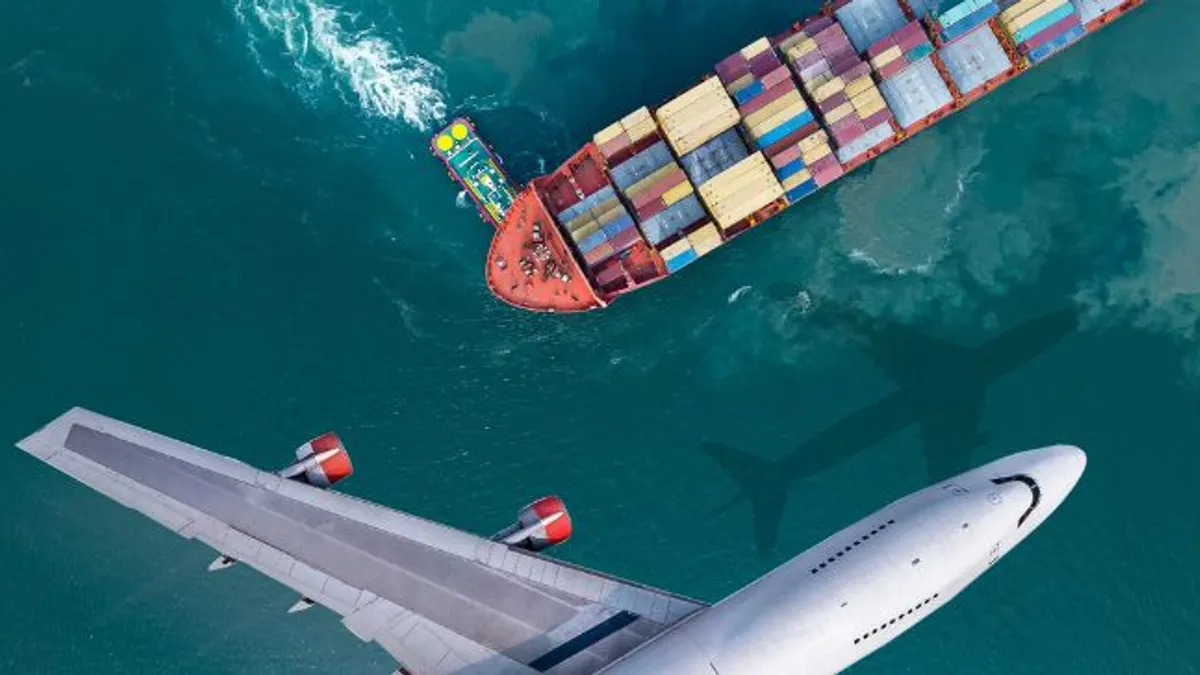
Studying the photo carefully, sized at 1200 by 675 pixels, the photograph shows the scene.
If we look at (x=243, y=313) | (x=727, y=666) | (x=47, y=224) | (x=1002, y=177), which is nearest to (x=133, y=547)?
(x=243, y=313)

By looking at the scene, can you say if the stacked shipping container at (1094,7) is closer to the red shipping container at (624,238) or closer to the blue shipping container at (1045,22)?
the blue shipping container at (1045,22)

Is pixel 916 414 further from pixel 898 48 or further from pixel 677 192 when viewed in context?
pixel 898 48

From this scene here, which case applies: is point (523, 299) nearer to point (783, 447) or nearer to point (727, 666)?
point (783, 447)

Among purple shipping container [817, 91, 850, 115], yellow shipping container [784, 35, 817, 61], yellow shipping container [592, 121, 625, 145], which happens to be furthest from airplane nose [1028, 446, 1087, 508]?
yellow shipping container [592, 121, 625, 145]

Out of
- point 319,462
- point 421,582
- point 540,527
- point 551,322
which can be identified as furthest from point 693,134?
point 421,582

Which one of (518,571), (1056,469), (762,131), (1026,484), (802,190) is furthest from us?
(802,190)

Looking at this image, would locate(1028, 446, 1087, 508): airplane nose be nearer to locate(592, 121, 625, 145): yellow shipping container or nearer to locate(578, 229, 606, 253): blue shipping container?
locate(578, 229, 606, 253): blue shipping container
